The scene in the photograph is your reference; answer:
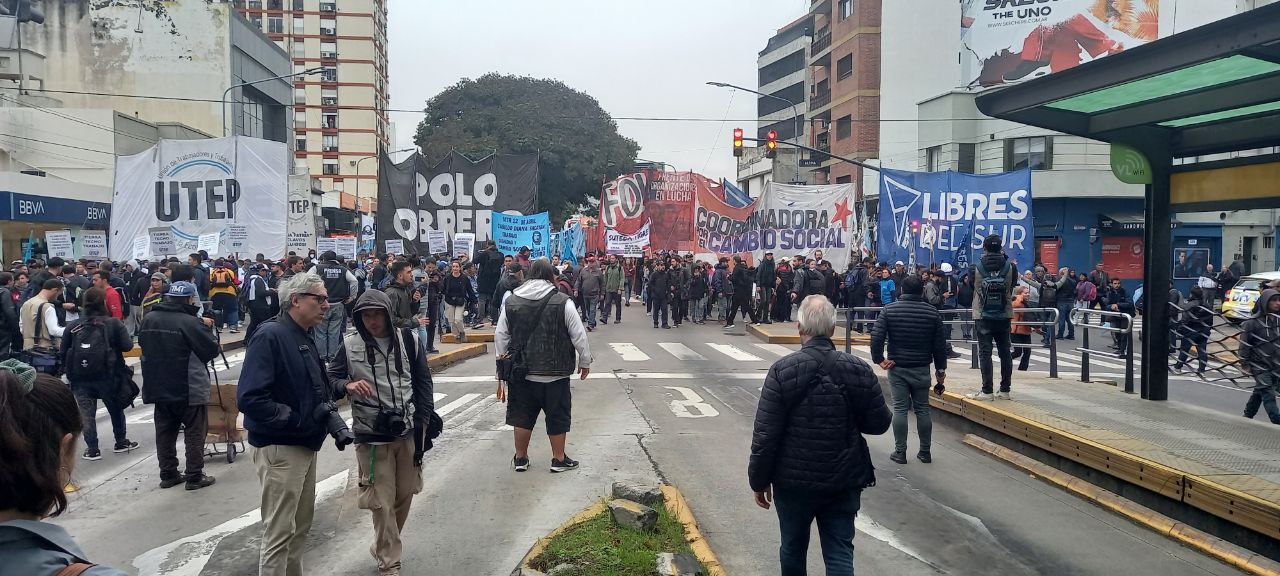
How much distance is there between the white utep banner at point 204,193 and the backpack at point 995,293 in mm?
16929

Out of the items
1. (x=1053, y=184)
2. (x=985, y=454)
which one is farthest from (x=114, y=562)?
(x=1053, y=184)

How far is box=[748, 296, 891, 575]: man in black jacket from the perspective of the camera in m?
4.12

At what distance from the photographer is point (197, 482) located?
23.8 feet

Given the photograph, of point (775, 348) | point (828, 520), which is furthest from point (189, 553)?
point (775, 348)

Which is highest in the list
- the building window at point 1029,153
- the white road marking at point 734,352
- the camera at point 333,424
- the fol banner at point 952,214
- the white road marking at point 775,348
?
the building window at point 1029,153

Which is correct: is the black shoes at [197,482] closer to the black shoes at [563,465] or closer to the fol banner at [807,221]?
the black shoes at [563,465]

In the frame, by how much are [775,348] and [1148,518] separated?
12.6 meters

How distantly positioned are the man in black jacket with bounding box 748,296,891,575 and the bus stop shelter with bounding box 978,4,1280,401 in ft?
15.4

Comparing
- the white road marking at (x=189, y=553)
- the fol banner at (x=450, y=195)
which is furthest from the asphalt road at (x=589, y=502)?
the fol banner at (x=450, y=195)

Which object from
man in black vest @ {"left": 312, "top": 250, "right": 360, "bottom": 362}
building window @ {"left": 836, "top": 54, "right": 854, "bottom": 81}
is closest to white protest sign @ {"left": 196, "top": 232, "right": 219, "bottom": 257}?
man in black vest @ {"left": 312, "top": 250, "right": 360, "bottom": 362}

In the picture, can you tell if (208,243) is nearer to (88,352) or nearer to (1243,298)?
(88,352)

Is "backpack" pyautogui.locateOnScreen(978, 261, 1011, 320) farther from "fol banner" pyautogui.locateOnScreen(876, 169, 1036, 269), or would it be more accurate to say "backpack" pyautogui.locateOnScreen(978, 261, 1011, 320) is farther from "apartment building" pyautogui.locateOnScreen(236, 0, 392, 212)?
"apartment building" pyautogui.locateOnScreen(236, 0, 392, 212)

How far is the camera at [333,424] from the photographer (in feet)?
14.8

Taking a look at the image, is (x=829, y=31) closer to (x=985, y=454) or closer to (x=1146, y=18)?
(x=1146, y=18)
